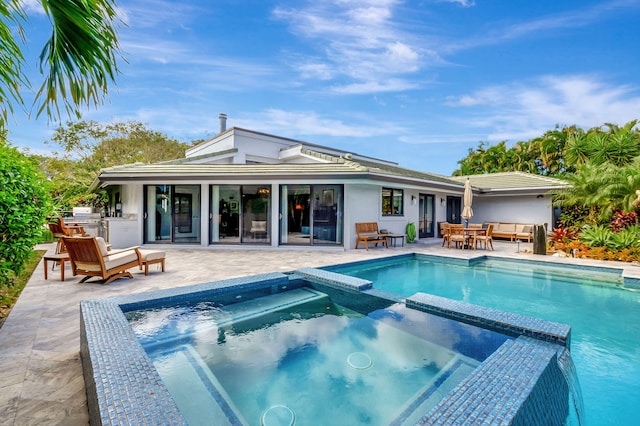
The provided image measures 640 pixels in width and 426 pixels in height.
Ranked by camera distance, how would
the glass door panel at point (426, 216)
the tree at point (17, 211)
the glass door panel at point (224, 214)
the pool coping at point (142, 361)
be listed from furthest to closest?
the glass door panel at point (426, 216) → the glass door panel at point (224, 214) → the tree at point (17, 211) → the pool coping at point (142, 361)

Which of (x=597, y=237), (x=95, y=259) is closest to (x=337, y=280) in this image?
(x=95, y=259)

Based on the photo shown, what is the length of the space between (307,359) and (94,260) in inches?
214

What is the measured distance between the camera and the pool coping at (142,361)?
2246mm

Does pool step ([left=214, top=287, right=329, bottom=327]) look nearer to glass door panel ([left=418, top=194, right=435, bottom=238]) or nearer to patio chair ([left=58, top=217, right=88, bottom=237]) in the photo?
patio chair ([left=58, top=217, right=88, bottom=237])

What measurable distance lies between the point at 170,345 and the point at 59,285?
4.29m

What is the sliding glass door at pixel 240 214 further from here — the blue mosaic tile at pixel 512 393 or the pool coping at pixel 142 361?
the blue mosaic tile at pixel 512 393

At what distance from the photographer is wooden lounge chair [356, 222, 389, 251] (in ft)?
42.9

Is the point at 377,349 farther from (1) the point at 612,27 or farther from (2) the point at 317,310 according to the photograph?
(1) the point at 612,27

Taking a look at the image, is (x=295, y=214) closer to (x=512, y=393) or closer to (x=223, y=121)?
(x=512, y=393)

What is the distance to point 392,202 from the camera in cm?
1535

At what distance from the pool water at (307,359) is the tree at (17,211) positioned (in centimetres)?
193

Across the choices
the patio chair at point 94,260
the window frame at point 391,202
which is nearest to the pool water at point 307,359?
the patio chair at point 94,260

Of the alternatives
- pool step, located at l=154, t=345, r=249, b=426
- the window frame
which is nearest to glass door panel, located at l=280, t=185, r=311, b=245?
the window frame

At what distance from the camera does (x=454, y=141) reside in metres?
41.1
